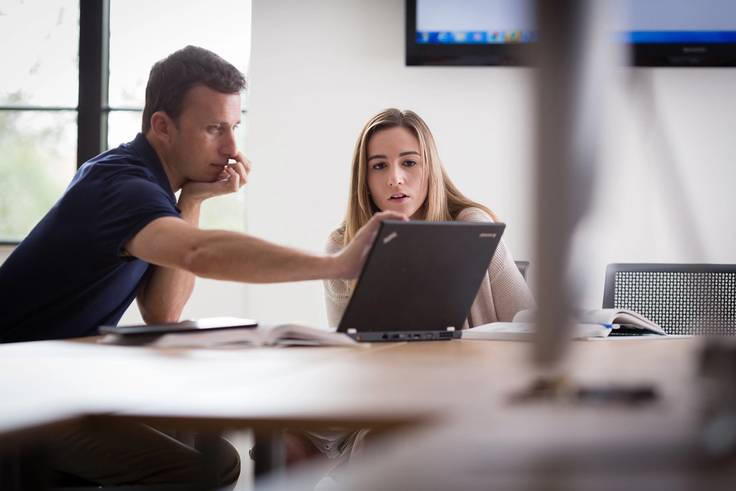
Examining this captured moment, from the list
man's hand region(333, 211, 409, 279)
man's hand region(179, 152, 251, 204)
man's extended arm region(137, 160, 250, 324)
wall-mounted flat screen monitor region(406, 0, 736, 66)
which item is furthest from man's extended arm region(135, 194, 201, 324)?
wall-mounted flat screen monitor region(406, 0, 736, 66)

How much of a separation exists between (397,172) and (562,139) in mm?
2002

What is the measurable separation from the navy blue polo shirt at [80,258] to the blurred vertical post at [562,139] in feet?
4.84

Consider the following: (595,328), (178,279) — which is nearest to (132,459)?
(178,279)

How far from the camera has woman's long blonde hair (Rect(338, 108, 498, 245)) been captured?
2605mm

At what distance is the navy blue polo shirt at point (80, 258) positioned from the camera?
200cm

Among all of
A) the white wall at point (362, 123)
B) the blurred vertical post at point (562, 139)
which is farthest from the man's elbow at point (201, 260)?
the white wall at point (362, 123)

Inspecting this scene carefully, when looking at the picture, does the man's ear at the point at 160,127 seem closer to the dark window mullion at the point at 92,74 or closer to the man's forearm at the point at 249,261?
the man's forearm at the point at 249,261

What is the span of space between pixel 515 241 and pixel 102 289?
5.72 ft

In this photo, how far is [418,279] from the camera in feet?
5.32

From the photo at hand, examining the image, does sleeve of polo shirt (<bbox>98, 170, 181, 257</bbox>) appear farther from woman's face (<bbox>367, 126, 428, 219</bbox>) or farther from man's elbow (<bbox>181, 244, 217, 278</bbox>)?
woman's face (<bbox>367, 126, 428, 219</bbox>)

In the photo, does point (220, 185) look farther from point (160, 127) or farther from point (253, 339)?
point (253, 339)

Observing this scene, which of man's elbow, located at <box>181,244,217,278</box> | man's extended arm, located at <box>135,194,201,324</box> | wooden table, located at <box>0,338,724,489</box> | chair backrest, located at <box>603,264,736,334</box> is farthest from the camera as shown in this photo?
chair backrest, located at <box>603,264,736,334</box>

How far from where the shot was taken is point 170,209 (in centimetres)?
199

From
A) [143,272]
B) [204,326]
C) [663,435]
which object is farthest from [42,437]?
[143,272]
